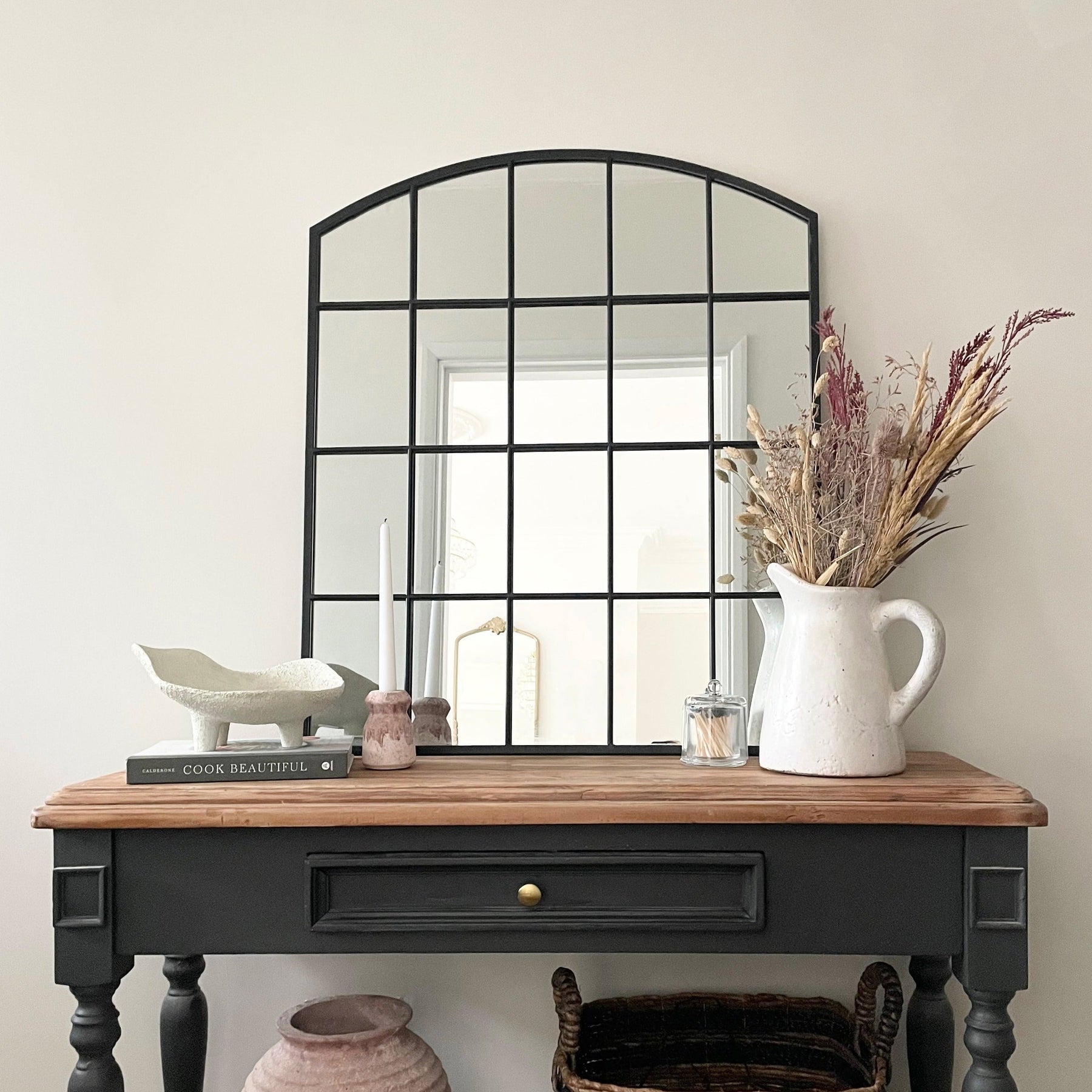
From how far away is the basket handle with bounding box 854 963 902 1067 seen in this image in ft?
4.99

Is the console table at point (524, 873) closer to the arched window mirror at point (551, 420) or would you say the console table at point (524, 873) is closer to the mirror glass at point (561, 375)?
the arched window mirror at point (551, 420)

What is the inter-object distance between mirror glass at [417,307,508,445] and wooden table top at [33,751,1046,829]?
658 millimetres

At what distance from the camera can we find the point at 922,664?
4.75ft

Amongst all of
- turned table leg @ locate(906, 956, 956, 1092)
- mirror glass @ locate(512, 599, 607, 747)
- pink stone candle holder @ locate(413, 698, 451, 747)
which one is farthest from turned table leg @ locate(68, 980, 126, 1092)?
turned table leg @ locate(906, 956, 956, 1092)

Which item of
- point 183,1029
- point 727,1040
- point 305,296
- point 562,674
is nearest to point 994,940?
point 727,1040

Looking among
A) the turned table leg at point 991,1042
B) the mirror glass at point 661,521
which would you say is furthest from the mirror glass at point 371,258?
the turned table leg at point 991,1042

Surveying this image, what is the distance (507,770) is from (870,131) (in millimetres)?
1249

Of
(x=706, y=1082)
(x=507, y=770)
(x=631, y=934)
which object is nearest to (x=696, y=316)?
(x=507, y=770)

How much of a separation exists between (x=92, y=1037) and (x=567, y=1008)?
2.17ft

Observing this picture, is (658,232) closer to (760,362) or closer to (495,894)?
(760,362)

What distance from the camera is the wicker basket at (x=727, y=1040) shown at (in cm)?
160

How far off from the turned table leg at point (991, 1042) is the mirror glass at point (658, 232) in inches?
45.1

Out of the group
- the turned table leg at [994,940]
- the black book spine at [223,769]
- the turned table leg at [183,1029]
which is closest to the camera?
the turned table leg at [994,940]

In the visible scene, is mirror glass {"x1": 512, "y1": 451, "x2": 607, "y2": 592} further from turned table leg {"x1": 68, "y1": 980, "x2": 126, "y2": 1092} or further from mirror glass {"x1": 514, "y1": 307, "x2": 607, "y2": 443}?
turned table leg {"x1": 68, "y1": 980, "x2": 126, "y2": 1092}
